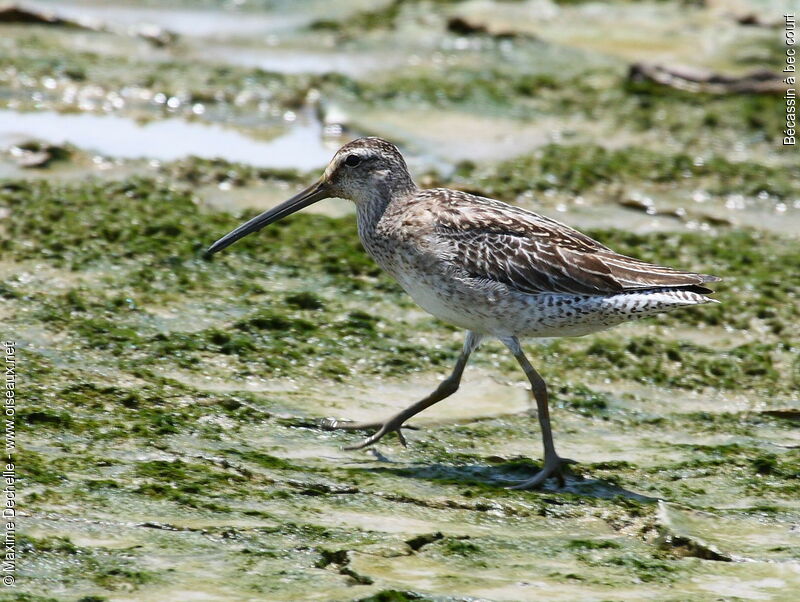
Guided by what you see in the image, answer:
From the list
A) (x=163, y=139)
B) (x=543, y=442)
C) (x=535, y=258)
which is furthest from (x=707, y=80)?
(x=543, y=442)

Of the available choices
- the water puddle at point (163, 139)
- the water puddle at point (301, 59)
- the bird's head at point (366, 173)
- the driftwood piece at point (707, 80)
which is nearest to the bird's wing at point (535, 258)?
the bird's head at point (366, 173)

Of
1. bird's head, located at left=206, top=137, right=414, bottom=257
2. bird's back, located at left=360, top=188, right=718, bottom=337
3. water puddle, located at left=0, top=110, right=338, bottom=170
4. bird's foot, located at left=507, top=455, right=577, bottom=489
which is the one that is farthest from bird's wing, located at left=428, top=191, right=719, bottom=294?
water puddle, located at left=0, top=110, right=338, bottom=170

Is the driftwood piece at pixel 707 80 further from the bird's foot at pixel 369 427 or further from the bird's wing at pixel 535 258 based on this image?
the bird's foot at pixel 369 427

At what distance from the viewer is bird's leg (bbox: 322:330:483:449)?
5.30m

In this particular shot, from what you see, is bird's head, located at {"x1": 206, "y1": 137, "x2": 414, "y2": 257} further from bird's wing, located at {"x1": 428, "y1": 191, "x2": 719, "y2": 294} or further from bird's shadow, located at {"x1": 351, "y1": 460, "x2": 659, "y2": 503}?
bird's shadow, located at {"x1": 351, "y1": 460, "x2": 659, "y2": 503}

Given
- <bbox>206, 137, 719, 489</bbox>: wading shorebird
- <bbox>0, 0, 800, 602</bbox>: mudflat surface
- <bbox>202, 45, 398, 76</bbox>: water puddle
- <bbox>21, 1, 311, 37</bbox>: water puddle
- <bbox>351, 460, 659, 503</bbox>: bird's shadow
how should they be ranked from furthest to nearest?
<bbox>21, 1, 311, 37</bbox>: water puddle
<bbox>202, 45, 398, 76</bbox>: water puddle
<bbox>206, 137, 719, 489</bbox>: wading shorebird
<bbox>351, 460, 659, 503</bbox>: bird's shadow
<bbox>0, 0, 800, 602</bbox>: mudflat surface

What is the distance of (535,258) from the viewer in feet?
17.7

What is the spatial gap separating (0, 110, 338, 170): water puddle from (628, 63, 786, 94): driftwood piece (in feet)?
9.79

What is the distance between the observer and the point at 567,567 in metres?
4.34

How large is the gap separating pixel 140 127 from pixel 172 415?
3.96m

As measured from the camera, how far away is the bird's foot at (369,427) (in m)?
5.30

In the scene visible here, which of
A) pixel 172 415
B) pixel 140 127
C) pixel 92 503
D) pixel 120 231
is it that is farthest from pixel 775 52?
pixel 92 503

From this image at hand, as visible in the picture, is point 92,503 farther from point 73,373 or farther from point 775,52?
point 775,52

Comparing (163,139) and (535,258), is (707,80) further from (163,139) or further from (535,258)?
(535,258)
